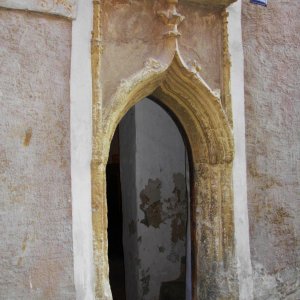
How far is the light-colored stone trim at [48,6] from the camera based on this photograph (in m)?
4.02

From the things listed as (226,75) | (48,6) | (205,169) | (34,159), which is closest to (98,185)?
(34,159)

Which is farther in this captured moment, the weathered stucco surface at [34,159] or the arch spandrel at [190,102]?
the arch spandrel at [190,102]

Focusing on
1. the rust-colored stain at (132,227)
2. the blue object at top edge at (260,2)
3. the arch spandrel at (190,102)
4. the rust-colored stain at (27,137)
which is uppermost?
the blue object at top edge at (260,2)

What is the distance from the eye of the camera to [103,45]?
4457mm

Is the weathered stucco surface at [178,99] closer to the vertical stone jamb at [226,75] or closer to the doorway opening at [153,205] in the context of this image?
the vertical stone jamb at [226,75]

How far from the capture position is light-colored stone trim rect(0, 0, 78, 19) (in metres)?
4.02

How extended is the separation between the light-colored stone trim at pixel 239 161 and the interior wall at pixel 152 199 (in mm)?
2198

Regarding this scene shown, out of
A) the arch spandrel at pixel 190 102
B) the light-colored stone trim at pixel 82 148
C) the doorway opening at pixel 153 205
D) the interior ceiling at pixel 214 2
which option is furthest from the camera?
the doorway opening at pixel 153 205

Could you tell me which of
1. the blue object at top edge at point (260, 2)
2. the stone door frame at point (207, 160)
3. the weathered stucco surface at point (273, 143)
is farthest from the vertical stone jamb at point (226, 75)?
the blue object at top edge at point (260, 2)

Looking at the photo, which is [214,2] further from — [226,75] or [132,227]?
[132,227]

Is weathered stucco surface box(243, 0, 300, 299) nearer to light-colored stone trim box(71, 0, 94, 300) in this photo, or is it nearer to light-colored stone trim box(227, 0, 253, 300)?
light-colored stone trim box(227, 0, 253, 300)

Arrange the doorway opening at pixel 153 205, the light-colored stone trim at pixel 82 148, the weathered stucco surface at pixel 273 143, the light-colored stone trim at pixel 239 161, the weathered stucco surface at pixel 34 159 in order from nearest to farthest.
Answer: the weathered stucco surface at pixel 34 159
the light-colored stone trim at pixel 82 148
the light-colored stone trim at pixel 239 161
the weathered stucco surface at pixel 273 143
the doorway opening at pixel 153 205

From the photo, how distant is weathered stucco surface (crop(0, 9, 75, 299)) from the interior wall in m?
2.99

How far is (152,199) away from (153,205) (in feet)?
0.27
